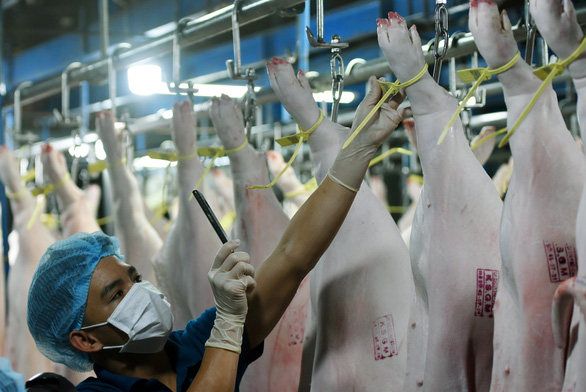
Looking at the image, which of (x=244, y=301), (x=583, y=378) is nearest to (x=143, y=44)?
(x=244, y=301)

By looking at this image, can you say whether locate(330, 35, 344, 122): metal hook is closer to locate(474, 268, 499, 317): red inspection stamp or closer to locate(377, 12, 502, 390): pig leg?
locate(377, 12, 502, 390): pig leg

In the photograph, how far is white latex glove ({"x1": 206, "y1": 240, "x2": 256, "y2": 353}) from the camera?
1.58 m

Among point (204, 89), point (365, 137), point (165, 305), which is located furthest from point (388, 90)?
point (204, 89)

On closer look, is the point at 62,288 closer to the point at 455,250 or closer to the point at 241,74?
the point at 241,74

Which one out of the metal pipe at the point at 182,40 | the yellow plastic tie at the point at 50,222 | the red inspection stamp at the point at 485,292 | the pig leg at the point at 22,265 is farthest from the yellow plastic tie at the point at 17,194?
the red inspection stamp at the point at 485,292

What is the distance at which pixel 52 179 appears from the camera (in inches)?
114

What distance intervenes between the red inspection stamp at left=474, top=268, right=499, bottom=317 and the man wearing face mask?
1.10ft

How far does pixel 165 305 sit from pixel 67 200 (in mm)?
1367

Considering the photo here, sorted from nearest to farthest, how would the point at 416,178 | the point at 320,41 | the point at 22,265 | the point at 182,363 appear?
1. the point at 320,41
2. the point at 182,363
3. the point at 22,265
4. the point at 416,178

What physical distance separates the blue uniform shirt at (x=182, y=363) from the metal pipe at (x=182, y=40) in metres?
0.83

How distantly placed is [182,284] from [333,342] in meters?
0.80

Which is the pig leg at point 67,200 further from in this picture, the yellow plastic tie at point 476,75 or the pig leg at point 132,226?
the yellow plastic tie at point 476,75

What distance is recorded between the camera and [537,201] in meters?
1.26

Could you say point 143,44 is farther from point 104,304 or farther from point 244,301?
point 244,301
